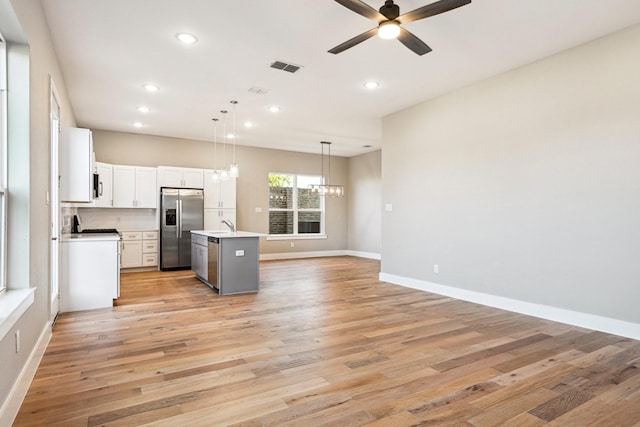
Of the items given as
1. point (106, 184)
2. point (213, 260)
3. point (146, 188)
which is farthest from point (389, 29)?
point (106, 184)

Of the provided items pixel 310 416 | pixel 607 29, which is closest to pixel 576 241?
pixel 607 29

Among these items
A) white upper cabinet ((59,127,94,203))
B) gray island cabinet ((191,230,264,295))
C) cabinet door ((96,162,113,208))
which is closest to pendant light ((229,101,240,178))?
gray island cabinet ((191,230,264,295))

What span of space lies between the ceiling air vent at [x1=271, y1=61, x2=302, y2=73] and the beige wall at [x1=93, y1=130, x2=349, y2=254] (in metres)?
4.59

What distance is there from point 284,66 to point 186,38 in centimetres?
113

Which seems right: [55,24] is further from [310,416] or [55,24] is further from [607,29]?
[607,29]

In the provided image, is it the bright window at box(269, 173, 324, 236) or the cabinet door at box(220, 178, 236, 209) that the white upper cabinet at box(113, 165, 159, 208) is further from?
the bright window at box(269, 173, 324, 236)

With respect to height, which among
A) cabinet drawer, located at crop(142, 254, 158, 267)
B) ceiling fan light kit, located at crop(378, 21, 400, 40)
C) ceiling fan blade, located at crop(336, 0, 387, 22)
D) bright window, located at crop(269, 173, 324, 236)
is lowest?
cabinet drawer, located at crop(142, 254, 158, 267)

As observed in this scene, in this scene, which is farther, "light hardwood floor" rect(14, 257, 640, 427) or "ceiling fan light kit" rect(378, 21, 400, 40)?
"ceiling fan light kit" rect(378, 21, 400, 40)

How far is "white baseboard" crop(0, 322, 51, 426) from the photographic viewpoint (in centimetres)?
190

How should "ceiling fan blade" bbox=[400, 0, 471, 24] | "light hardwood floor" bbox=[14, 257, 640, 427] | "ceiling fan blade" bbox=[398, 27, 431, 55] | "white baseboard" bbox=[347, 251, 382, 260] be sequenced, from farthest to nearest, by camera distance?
"white baseboard" bbox=[347, 251, 382, 260], "ceiling fan blade" bbox=[398, 27, 431, 55], "ceiling fan blade" bbox=[400, 0, 471, 24], "light hardwood floor" bbox=[14, 257, 640, 427]

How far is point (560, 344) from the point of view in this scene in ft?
10.4

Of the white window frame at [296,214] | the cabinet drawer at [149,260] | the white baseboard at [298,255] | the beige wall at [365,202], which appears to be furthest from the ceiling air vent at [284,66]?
the white baseboard at [298,255]

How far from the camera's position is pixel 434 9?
8.46 feet

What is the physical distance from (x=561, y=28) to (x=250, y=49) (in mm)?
3012
